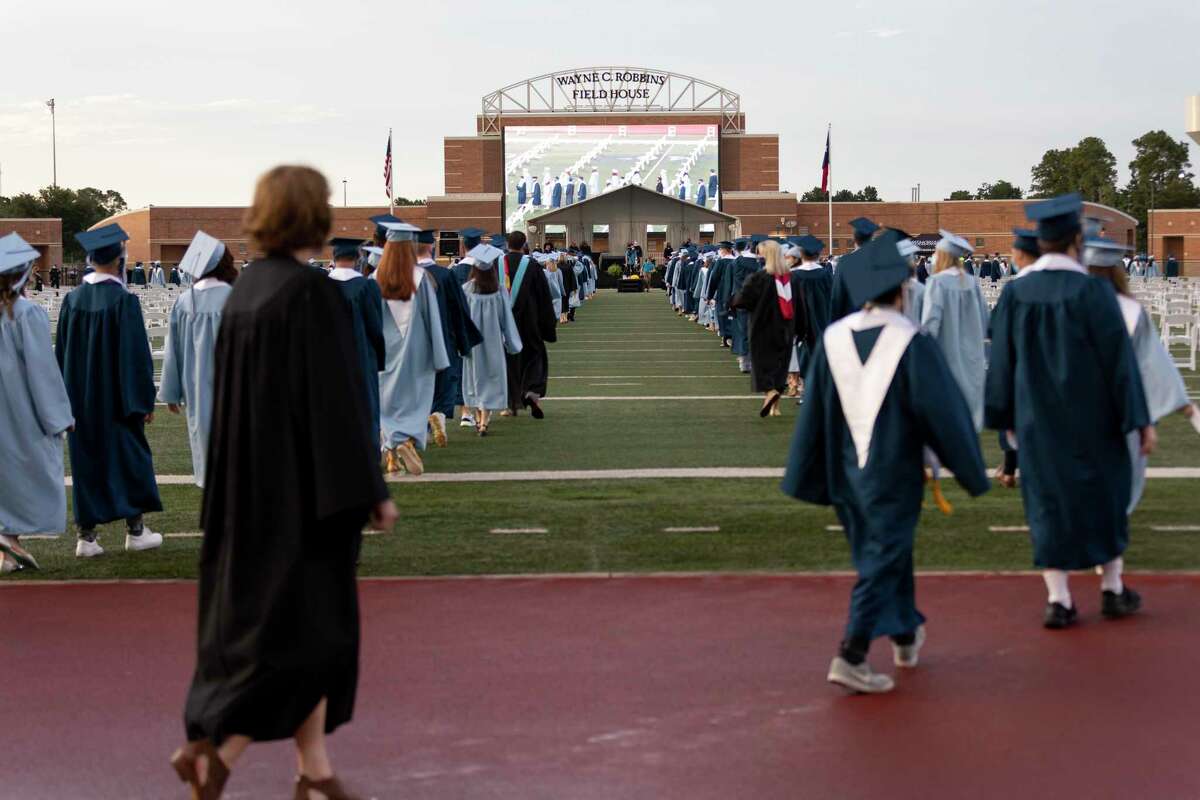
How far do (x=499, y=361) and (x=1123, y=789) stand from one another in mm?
10505

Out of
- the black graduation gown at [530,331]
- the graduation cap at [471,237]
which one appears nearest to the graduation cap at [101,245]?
the black graduation gown at [530,331]

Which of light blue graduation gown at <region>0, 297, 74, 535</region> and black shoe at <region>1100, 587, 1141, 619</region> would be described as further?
light blue graduation gown at <region>0, 297, 74, 535</region>

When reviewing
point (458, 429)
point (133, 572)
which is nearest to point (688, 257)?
point (458, 429)

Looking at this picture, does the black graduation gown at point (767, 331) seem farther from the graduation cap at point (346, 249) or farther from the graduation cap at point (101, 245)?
the graduation cap at point (101, 245)

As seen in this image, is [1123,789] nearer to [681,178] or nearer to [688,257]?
[688,257]

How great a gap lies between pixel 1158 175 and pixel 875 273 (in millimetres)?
102643

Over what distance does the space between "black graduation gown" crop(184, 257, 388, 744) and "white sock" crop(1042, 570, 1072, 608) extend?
130 inches

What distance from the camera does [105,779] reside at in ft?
15.7

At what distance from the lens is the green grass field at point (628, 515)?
802 cm

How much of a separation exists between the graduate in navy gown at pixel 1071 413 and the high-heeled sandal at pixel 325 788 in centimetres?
323

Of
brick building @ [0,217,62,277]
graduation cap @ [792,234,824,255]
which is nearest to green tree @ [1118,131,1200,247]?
brick building @ [0,217,62,277]

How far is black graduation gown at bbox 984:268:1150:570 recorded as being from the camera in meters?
6.39

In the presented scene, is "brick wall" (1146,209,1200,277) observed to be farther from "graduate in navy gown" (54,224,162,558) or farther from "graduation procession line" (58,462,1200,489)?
"graduate in navy gown" (54,224,162,558)

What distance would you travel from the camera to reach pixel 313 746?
14.3 ft
